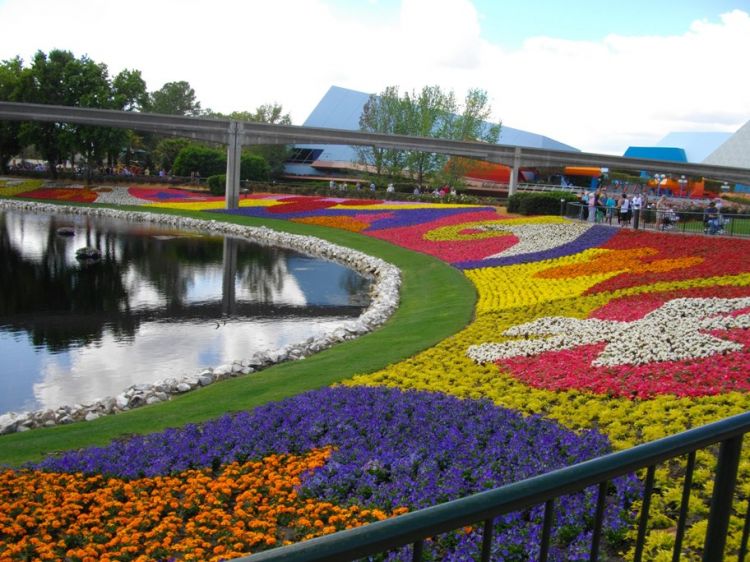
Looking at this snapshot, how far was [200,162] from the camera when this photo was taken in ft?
225

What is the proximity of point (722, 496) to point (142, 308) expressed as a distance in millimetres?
18026

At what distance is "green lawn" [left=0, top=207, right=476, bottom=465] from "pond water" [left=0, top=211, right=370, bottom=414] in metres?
1.73

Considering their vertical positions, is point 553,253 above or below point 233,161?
below

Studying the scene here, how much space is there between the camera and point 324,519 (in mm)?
6855

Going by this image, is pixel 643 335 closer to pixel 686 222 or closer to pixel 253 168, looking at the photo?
pixel 686 222

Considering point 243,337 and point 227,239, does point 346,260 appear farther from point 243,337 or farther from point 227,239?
point 243,337

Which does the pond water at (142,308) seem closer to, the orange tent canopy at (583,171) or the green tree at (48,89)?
the green tree at (48,89)

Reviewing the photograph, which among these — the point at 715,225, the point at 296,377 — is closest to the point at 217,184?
the point at 715,225

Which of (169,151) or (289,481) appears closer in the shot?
(289,481)

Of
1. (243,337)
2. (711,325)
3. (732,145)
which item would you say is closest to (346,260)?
(243,337)

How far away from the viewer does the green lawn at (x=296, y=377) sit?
9943mm

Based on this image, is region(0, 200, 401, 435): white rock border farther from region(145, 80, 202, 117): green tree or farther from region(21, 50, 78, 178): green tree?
region(145, 80, 202, 117): green tree

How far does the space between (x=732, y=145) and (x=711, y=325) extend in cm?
9384

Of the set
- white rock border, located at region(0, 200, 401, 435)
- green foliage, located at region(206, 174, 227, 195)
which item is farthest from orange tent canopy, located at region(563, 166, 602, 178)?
white rock border, located at region(0, 200, 401, 435)
